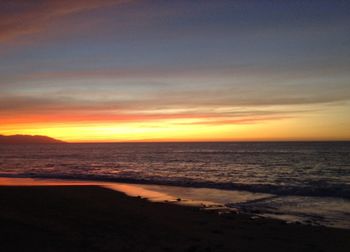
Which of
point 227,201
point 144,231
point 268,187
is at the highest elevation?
point 144,231

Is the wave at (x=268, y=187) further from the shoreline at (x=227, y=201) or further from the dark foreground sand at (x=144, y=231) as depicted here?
the dark foreground sand at (x=144, y=231)

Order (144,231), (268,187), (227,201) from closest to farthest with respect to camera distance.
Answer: (144,231), (227,201), (268,187)

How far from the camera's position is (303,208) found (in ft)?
56.6

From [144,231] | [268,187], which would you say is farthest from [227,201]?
[144,231]

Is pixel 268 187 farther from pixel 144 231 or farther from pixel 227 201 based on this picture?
pixel 144 231

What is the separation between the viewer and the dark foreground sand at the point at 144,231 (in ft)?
31.1

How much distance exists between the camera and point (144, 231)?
37.0 ft

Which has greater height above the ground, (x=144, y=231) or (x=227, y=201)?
(x=144, y=231)

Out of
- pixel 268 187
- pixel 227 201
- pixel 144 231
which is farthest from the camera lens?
pixel 268 187

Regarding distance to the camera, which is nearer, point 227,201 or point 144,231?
point 144,231

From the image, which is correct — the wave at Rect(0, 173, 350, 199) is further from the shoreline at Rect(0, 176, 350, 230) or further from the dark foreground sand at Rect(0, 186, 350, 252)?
the dark foreground sand at Rect(0, 186, 350, 252)

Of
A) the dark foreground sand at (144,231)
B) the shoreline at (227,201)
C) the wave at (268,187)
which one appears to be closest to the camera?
the dark foreground sand at (144,231)

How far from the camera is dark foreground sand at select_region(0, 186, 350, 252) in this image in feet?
31.1

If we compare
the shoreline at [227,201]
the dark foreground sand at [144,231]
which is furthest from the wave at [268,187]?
the dark foreground sand at [144,231]
